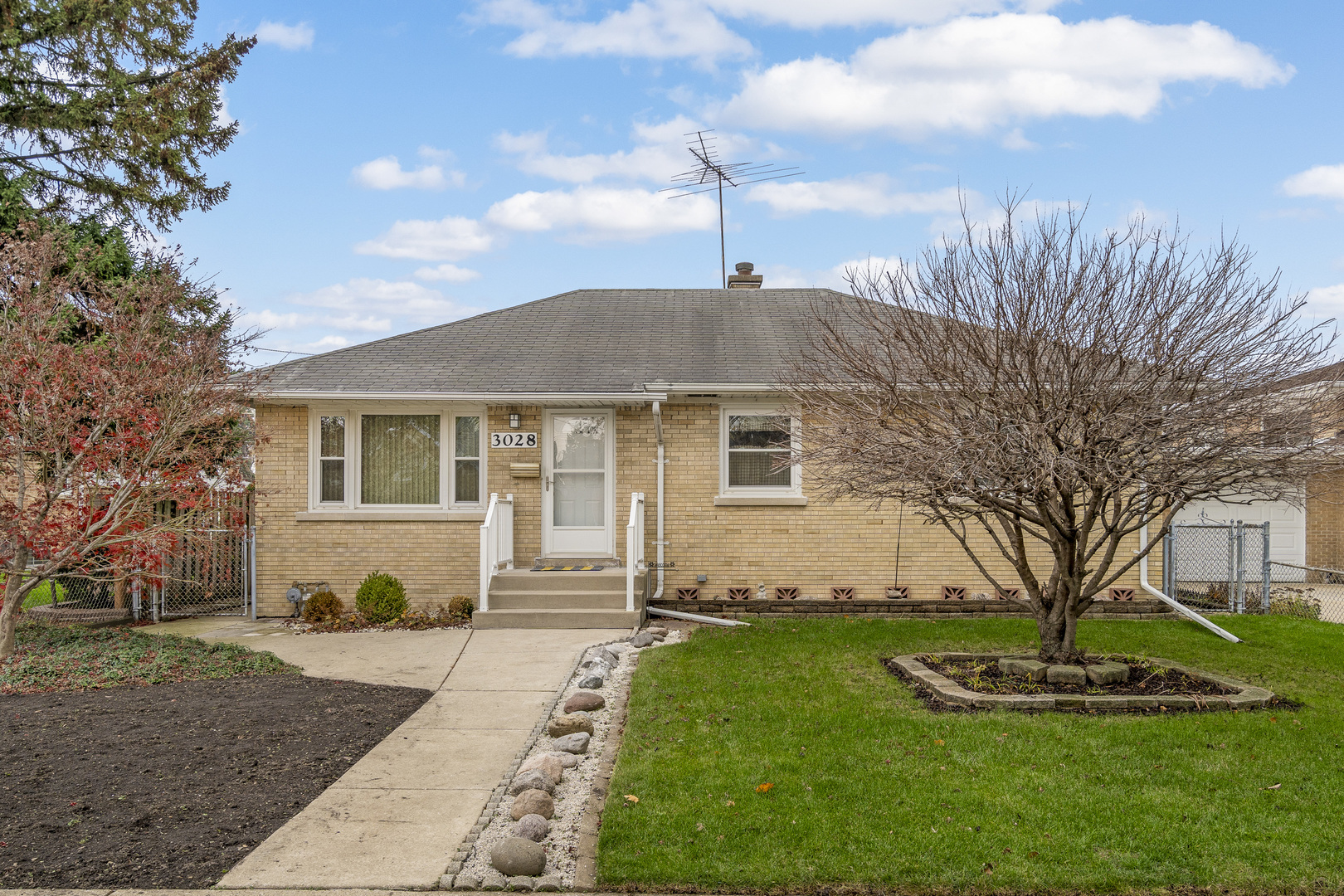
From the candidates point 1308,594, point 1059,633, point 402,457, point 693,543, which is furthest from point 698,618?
point 1308,594

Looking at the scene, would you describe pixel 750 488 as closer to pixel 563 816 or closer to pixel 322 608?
→ pixel 322 608

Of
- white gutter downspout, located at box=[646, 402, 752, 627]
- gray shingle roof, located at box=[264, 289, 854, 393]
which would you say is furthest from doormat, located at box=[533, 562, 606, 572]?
gray shingle roof, located at box=[264, 289, 854, 393]

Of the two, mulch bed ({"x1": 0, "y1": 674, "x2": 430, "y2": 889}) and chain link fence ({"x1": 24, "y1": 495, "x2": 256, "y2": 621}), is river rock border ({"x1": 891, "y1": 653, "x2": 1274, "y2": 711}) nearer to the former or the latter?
mulch bed ({"x1": 0, "y1": 674, "x2": 430, "y2": 889})

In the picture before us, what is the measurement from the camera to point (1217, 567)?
13930 mm

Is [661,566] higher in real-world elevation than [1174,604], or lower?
higher

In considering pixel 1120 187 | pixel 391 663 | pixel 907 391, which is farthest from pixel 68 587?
pixel 1120 187

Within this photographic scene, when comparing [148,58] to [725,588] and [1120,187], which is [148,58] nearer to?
[725,588]

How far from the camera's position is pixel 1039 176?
7.03 metres

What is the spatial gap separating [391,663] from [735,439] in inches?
208

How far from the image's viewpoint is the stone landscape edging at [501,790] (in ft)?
12.1

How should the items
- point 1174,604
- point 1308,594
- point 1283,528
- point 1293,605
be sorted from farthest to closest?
point 1283,528 → point 1308,594 → point 1293,605 → point 1174,604

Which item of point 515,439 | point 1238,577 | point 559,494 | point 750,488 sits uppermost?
point 515,439

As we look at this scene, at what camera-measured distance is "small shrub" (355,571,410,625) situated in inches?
404

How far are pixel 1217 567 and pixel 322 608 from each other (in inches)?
554
